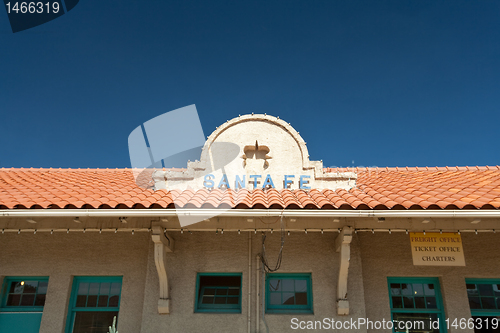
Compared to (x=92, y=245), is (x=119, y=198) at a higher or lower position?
higher

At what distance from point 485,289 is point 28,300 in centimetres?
809

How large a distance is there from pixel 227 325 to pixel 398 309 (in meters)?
2.95

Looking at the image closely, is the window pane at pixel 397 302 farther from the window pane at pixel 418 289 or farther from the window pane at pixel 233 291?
the window pane at pixel 233 291

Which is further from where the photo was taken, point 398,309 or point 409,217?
point 398,309

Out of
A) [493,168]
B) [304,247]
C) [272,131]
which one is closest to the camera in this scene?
[304,247]

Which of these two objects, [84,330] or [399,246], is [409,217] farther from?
[84,330]

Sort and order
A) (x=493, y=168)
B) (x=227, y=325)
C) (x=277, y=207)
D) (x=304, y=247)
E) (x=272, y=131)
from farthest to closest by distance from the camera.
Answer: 1. (x=493, y=168)
2. (x=272, y=131)
3. (x=304, y=247)
4. (x=227, y=325)
5. (x=277, y=207)

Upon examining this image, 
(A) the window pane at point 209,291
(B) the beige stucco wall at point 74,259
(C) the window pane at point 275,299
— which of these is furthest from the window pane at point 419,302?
(B) the beige stucco wall at point 74,259

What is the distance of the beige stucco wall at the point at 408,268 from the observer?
6.25 metres

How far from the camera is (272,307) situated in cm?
620

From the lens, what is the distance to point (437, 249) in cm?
623

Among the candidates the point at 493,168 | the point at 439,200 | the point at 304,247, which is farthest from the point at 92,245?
the point at 493,168

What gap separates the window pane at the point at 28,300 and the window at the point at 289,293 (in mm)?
4177

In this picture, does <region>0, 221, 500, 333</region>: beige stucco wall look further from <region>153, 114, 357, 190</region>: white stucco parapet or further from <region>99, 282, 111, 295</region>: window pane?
<region>153, 114, 357, 190</region>: white stucco parapet
